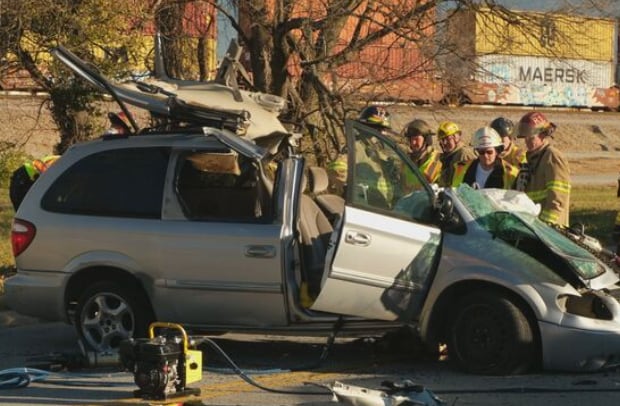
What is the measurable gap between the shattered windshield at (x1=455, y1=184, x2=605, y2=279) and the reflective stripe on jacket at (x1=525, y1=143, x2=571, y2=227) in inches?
31.9

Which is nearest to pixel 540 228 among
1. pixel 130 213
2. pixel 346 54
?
pixel 130 213

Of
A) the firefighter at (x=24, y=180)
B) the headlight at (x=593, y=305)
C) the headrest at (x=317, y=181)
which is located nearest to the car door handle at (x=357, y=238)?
the headrest at (x=317, y=181)

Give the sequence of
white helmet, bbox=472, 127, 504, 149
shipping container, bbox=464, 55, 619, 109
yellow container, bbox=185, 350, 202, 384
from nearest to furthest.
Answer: yellow container, bbox=185, 350, 202, 384, white helmet, bbox=472, 127, 504, 149, shipping container, bbox=464, 55, 619, 109

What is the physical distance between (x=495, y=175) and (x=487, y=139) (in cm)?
34

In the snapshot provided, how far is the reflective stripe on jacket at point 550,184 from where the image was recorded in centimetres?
878

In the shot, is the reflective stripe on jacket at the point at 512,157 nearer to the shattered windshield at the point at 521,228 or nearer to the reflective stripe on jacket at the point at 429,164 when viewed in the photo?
the reflective stripe on jacket at the point at 429,164

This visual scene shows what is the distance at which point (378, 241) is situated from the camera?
24.4 feet

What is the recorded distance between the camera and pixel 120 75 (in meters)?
15.0

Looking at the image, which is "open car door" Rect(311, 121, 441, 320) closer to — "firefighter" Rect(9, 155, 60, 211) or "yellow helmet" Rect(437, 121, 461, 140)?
"yellow helmet" Rect(437, 121, 461, 140)

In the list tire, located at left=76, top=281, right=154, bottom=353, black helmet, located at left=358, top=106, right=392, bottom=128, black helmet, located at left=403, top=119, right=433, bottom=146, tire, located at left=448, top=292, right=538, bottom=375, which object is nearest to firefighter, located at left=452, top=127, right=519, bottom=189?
black helmet, located at left=403, top=119, right=433, bottom=146

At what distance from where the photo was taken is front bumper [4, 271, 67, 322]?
8359 mm

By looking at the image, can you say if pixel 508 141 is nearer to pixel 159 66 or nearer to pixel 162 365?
pixel 159 66

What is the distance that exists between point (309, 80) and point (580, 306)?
7.76m

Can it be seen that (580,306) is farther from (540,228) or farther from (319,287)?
(319,287)
